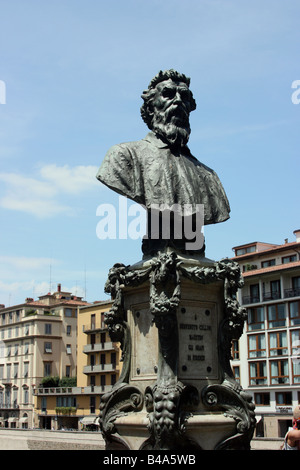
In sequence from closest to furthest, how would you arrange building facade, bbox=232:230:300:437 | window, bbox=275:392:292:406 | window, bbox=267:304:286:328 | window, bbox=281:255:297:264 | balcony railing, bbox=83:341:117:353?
building facade, bbox=232:230:300:437 < window, bbox=275:392:292:406 < window, bbox=267:304:286:328 < window, bbox=281:255:297:264 < balcony railing, bbox=83:341:117:353

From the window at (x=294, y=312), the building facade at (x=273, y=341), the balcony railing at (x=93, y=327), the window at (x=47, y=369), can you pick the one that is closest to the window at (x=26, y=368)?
the window at (x=47, y=369)

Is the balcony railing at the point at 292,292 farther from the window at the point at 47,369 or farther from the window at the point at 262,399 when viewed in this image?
the window at the point at 47,369

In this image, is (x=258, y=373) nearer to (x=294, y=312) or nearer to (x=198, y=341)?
(x=294, y=312)

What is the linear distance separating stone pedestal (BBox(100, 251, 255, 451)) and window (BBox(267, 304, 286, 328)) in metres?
41.9

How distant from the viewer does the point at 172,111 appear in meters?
10.3

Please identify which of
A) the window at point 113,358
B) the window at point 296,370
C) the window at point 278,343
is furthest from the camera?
the window at point 113,358

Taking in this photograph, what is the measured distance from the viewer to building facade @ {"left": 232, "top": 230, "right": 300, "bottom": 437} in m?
47.4

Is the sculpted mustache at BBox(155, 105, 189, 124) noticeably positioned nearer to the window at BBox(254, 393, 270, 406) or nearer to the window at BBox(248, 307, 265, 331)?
the window at BBox(254, 393, 270, 406)

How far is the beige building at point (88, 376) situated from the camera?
6456 cm

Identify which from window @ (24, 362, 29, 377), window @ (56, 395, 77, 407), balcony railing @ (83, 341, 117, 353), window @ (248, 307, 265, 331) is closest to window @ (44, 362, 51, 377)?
window @ (24, 362, 29, 377)

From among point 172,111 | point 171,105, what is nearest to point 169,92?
point 171,105

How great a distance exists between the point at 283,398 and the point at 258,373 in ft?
11.0

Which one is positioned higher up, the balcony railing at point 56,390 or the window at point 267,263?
the window at point 267,263
